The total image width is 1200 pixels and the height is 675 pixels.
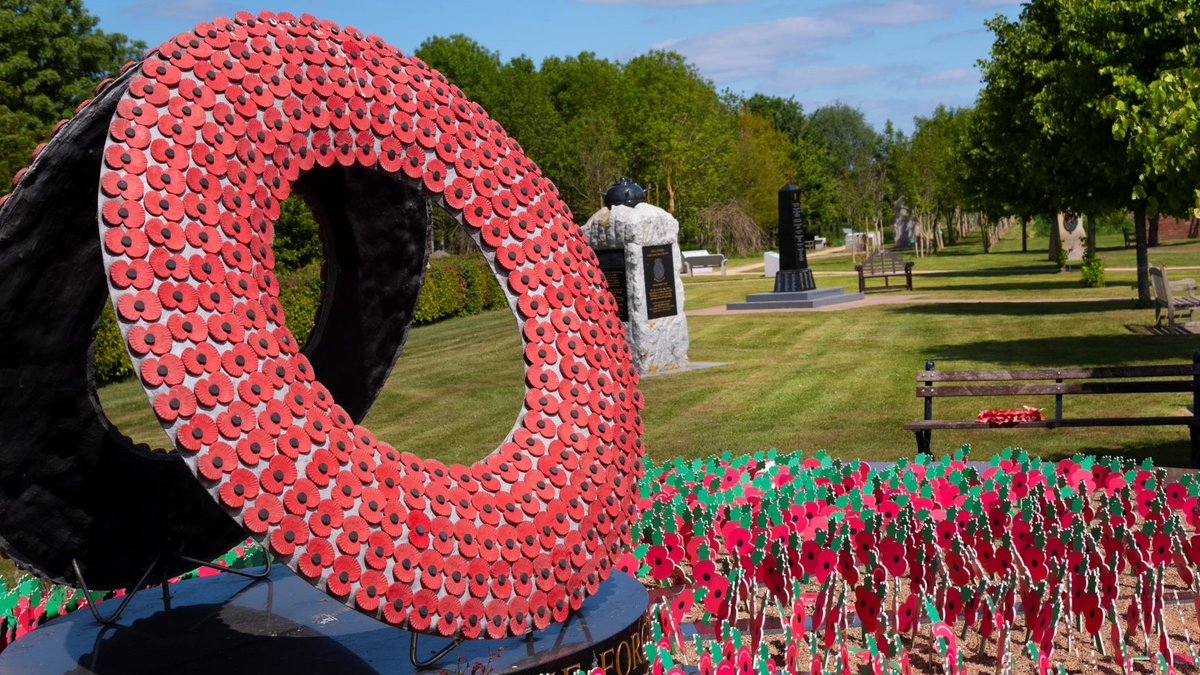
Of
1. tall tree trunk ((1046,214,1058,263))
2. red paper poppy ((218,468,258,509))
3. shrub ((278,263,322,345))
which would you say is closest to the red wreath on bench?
red paper poppy ((218,468,258,509))

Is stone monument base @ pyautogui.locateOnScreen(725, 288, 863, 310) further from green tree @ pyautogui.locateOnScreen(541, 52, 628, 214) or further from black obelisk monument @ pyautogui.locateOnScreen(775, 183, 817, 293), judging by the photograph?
green tree @ pyautogui.locateOnScreen(541, 52, 628, 214)

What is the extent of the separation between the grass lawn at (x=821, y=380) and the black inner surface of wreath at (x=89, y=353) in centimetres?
693

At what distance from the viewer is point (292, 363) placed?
184 inches

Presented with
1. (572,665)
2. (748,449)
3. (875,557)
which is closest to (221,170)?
(572,665)

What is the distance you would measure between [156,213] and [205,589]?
321 cm

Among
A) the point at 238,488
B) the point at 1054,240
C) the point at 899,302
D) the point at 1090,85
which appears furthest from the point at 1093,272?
the point at 238,488

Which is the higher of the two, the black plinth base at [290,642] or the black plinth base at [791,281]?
the black plinth base at [290,642]

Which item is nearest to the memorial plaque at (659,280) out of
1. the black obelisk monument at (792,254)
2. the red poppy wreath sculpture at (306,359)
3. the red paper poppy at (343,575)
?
the black obelisk monument at (792,254)

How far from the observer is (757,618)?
6281mm

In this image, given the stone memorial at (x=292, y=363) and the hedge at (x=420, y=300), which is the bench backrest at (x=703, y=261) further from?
the stone memorial at (x=292, y=363)

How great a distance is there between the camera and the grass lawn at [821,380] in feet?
43.8

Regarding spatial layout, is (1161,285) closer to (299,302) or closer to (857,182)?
(299,302)

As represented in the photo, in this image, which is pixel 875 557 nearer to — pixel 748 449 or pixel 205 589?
pixel 205 589

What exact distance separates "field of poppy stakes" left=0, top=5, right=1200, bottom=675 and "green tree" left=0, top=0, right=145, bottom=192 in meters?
37.1
